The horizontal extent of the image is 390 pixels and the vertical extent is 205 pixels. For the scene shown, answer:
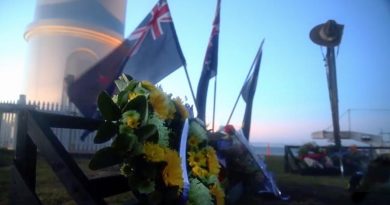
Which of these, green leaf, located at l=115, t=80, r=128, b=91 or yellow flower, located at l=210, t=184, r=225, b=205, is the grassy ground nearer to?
yellow flower, located at l=210, t=184, r=225, b=205

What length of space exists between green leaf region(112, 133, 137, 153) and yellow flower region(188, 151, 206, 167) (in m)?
0.55

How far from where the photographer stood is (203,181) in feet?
5.74

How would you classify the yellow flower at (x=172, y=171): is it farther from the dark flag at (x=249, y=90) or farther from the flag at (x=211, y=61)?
the flag at (x=211, y=61)

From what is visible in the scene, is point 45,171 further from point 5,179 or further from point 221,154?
point 221,154

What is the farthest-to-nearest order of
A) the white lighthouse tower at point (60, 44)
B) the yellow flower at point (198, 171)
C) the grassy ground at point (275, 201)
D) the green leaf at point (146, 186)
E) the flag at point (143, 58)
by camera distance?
1. the white lighthouse tower at point (60, 44)
2. the flag at point (143, 58)
3. the grassy ground at point (275, 201)
4. the yellow flower at point (198, 171)
5. the green leaf at point (146, 186)

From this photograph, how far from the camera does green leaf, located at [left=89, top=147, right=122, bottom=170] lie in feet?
4.25

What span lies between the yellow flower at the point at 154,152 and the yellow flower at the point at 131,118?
101 mm

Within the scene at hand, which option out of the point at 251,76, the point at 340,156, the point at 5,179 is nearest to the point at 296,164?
the point at 340,156

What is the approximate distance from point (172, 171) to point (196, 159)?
0.41 meters

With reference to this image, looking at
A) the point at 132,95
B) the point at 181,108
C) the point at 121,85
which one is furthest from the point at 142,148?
the point at 181,108

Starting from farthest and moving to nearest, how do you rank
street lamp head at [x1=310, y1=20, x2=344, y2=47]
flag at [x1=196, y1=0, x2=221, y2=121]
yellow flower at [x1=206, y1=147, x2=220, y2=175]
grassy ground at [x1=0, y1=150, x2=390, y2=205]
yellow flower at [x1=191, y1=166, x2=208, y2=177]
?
flag at [x1=196, y1=0, x2=221, y2=121] < street lamp head at [x1=310, y1=20, x2=344, y2=47] < grassy ground at [x1=0, y1=150, x2=390, y2=205] < yellow flower at [x1=206, y1=147, x2=220, y2=175] < yellow flower at [x1=191, y1=166, x2=208, y2=177]

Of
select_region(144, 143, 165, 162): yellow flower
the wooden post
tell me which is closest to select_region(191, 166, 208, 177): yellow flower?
select_region(144, 143, 165, 162): yellow flower

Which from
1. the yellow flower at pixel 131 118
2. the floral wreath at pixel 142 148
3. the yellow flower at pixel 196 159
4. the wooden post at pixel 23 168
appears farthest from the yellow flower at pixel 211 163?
the wooden post at pixel 23 168

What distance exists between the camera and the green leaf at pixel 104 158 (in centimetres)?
129
